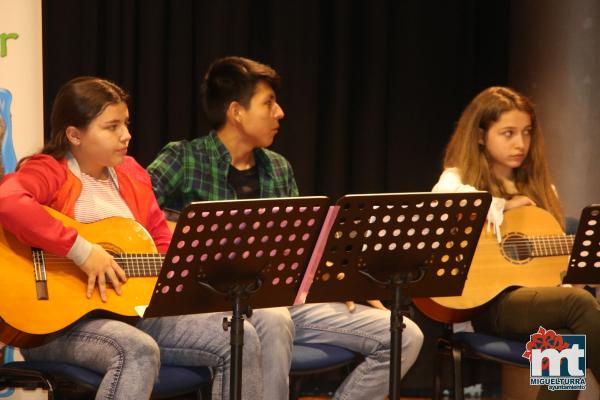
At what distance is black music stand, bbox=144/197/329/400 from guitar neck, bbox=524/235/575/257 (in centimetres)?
156

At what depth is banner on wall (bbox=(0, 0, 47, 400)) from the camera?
4.24m

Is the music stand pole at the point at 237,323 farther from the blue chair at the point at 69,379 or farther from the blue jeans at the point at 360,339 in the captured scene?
the blue jeans at the point at 360,339

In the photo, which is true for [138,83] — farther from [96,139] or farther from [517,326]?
[517,326]

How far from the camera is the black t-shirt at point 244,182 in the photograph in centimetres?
427

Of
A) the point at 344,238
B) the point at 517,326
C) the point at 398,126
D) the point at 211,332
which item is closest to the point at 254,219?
the point at 344,238

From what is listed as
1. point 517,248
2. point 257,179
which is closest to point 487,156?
point 517,248

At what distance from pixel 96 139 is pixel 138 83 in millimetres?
1640

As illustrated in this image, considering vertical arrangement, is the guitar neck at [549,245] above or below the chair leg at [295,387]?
above

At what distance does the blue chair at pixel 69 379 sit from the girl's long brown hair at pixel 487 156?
5.81ft

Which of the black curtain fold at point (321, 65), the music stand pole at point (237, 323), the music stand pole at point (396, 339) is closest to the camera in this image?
the music stand pole at point (237, 323)

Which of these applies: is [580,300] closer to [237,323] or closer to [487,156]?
[487,156]

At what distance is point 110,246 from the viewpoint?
352 cm

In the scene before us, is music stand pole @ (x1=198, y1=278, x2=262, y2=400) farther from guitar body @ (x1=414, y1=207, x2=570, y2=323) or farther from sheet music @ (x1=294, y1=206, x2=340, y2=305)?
guitar body @ (x1=414, y1=207, x2=570, y2=323)

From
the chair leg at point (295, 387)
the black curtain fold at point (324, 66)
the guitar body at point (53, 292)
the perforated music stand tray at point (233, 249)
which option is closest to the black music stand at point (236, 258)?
the perforated music stand tray at point (233, 249)
